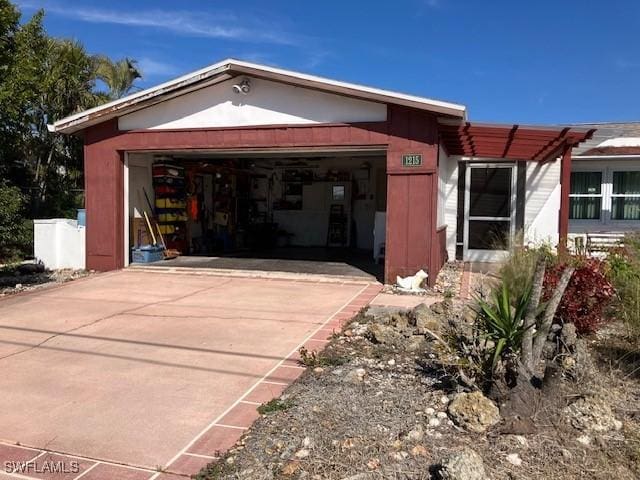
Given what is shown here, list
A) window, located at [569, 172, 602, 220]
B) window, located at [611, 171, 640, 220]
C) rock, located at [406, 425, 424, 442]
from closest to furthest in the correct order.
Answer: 1. rock, located at [406, 425, 424, 442]
2. window, located at [611, 171, 640, 220]
3. window, located at [569, 172, 602, 220]

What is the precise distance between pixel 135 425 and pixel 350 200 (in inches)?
539

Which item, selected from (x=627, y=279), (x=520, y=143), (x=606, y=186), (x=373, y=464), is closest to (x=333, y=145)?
(x=520, y=143)

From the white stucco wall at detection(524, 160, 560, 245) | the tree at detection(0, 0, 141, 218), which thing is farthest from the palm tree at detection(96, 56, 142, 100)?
the white stucco wall at detection(524, 160, 560, 245)

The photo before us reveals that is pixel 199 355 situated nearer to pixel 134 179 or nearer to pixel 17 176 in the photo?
pixel 134 179

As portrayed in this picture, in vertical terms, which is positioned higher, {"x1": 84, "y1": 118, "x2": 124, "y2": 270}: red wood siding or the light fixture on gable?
the light fixture on gable

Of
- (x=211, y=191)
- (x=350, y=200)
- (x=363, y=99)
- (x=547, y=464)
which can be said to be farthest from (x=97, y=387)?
(x=350, y=200)

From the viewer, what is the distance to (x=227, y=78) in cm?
1057

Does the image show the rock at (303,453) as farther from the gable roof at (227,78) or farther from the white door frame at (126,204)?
the white door frame at (126,204)

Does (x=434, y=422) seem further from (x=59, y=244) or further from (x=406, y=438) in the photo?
(x=59, y=244)

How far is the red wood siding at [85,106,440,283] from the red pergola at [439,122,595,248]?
0.76 meters

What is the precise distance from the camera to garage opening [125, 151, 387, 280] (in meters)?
12.6

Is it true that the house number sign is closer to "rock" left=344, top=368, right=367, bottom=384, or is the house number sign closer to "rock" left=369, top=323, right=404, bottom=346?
"rock" left=369, top=323, right=404, bottom=346

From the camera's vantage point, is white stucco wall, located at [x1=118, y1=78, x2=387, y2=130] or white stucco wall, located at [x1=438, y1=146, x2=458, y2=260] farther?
white stucco wall, located at [x1=438, y1=146, x2=458, y2=260]

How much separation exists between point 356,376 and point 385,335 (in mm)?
1226
